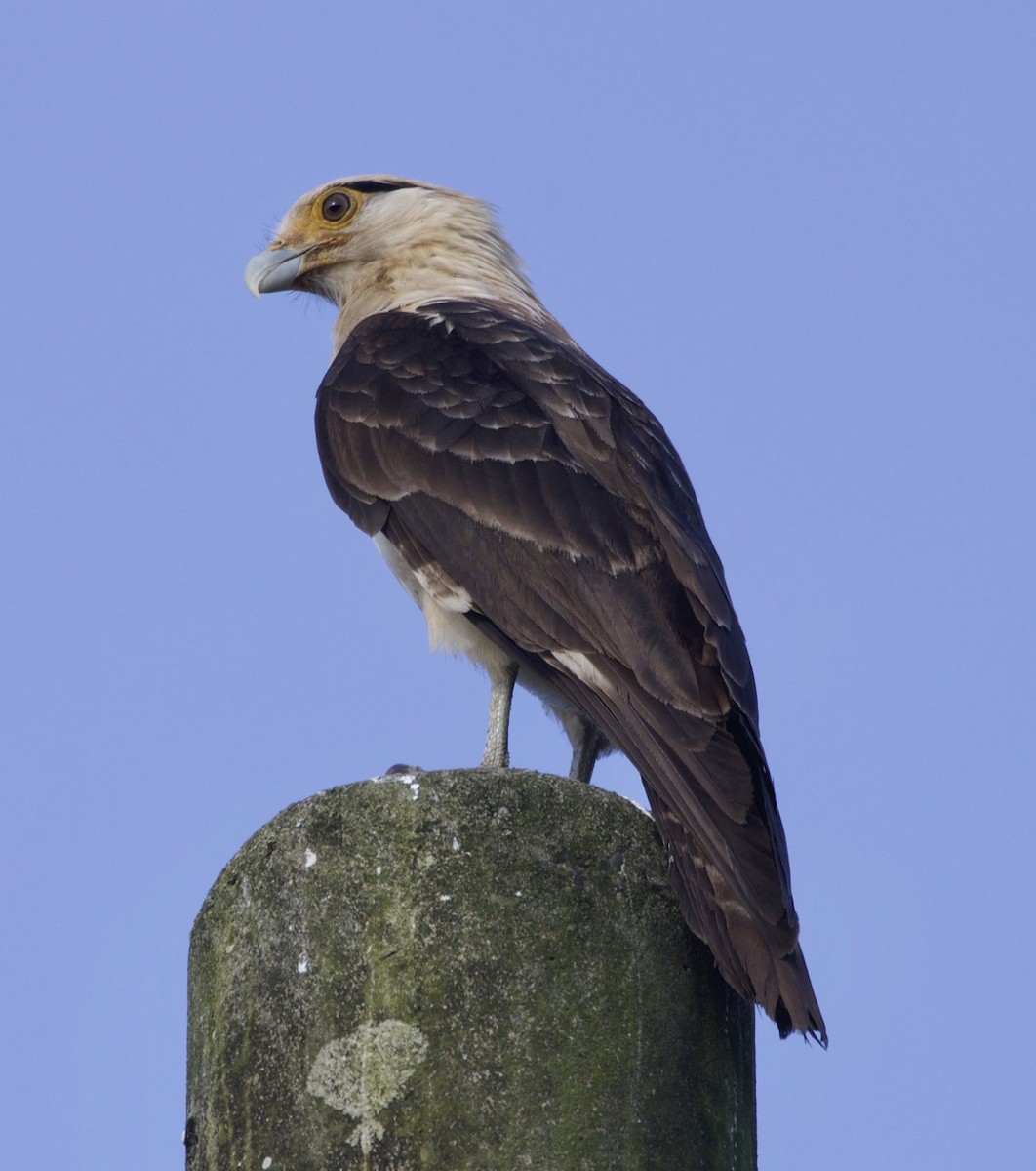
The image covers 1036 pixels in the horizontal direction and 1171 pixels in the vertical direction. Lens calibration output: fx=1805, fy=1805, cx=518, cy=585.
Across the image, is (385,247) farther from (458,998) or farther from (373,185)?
(458,998)

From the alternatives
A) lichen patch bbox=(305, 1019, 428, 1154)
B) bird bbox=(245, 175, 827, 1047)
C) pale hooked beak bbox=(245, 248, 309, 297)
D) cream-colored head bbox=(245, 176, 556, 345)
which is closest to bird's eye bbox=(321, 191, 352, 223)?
cream-colored head bbox=(245, 176, 556, 345)

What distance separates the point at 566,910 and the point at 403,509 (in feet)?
8.20

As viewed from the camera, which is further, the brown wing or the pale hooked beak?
the pale hooked beak

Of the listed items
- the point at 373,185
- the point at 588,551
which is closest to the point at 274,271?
the point at 373,185

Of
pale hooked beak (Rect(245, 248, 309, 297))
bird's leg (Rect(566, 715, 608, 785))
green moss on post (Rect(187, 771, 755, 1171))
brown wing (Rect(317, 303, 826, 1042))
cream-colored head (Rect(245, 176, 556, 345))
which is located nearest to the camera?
green moss on post (Rect(187, 771, 755, 1171))

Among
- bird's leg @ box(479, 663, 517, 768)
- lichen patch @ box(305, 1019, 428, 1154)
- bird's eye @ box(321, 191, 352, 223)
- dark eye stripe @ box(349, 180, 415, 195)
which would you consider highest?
dark eye stripe @ box(349, 180, 415, 195)

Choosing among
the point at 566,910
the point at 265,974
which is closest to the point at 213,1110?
the point at 265,974

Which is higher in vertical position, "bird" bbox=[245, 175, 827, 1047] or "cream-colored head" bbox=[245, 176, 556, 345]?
"cream-colored head" bbox=[245, 176, 556, 345]

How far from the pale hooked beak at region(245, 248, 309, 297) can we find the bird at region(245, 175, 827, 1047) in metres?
0.75

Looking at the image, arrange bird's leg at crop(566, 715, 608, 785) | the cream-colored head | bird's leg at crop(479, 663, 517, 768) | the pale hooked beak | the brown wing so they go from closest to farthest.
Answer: the brown wing, bird's leg at crop(479, 663, 517, 768), bird's leg at crop(566, 715, 608, 785), the cream-colored head, the pale hooked beak

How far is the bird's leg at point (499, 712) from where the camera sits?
19.4ft

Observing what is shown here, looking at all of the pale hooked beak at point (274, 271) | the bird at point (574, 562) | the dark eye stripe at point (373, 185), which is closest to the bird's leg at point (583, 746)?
the bird at point (574, 562)

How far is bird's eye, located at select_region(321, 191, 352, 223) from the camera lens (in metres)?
8.65

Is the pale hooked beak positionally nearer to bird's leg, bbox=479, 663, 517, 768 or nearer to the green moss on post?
bird's leg, bbox=479, 663, 517, 768
